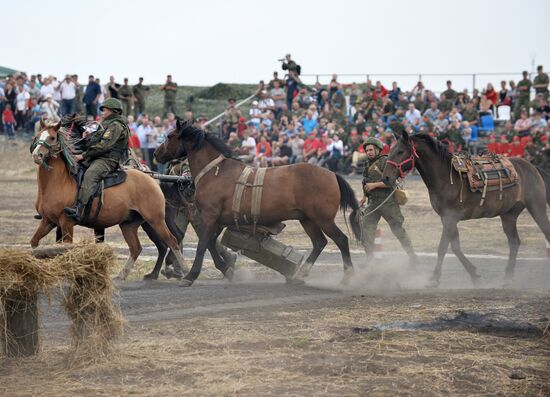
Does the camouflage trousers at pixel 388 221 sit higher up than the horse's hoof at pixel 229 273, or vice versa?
the camouflage trousers at pixel 388 221

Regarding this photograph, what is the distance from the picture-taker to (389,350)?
8805 mm

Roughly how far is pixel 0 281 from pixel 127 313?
335cm

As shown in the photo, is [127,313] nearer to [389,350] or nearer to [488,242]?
[389,350]

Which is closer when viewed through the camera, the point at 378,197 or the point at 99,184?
the point at 99,184

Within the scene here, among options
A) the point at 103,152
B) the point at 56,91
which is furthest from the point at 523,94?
the point at 103,152

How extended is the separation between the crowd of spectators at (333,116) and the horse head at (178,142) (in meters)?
12.1

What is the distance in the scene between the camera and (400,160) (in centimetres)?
1402

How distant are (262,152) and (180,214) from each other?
15608mm

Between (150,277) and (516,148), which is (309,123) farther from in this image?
(150,277)

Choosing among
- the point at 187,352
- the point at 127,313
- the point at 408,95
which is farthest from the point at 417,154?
the point at 408,95

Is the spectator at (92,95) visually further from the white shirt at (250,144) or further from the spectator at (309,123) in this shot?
the spectator at (309,123)

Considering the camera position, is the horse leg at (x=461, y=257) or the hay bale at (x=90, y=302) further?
the horse leg at (x=461, y=257)

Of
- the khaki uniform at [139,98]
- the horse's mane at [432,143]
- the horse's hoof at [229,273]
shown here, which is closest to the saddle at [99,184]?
the horse's hoof at [229,273]

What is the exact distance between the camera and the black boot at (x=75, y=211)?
1278 centimetres
